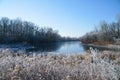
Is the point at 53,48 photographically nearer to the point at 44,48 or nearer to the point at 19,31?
the point at 44,48

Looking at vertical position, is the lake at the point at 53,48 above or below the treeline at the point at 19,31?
below

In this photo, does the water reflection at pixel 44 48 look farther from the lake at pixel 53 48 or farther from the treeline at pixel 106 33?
the treeline at pixel 106 33

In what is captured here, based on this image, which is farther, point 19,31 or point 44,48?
point 19,31

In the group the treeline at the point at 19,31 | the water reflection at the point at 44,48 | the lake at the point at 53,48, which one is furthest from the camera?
the treeline at the point at 19,31

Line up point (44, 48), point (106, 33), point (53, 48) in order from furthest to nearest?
point (106, 33) → point (53, 48) → point (44, 48)

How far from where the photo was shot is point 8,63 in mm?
4691

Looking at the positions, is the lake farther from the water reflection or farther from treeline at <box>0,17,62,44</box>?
treeline at <box>0,17,62,44</box>

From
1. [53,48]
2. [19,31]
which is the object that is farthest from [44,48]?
[19,31]

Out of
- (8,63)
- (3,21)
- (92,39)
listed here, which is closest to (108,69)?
(8,63)

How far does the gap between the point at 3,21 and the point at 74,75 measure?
2778 inches

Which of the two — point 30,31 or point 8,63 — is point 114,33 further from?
point 8,63

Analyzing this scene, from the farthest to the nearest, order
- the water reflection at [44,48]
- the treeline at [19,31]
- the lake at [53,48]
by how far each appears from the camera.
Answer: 1. the treeline at [19,31]
2. the water reflection at [44,48]
3. the lake at [53,48]

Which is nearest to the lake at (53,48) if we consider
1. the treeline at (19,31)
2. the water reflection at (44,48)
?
the water reflection at (44,48)

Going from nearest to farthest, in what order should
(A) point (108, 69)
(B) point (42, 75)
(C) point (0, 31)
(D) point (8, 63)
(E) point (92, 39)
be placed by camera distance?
(A) point (108, 69) < (B) point (42, 75) < (D) point (8, 63) < (C) point (0, 31) < (E) point (92, 39)
